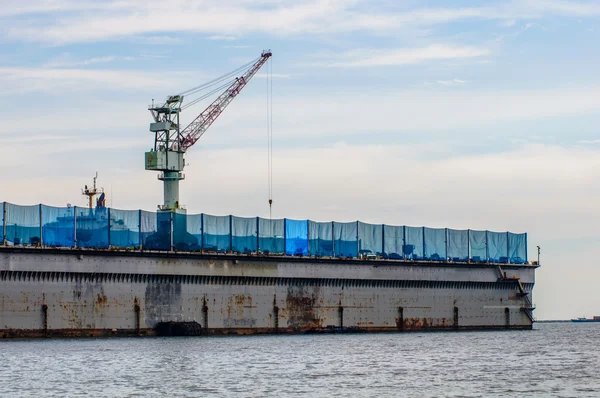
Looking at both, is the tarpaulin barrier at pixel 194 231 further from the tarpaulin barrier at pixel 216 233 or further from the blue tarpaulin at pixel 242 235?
the tarpaulin barrier at pixel 216 233

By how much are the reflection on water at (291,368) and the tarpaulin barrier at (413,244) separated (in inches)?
1296

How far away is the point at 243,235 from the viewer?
396 ft

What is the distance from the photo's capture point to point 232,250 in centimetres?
11925

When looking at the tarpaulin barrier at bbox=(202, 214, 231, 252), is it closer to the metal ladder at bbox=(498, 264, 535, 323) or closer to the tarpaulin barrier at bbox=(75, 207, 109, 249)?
the tarpaulin barrier at bbox=(75, 207, 109, 249)

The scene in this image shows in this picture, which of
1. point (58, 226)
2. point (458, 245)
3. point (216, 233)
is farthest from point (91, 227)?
point (458, 245)

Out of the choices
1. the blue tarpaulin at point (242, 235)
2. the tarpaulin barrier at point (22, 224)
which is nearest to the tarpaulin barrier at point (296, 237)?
the blue tarpaulin at point (242, 235)

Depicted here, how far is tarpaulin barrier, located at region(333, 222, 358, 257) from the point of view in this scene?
12955 centimetres

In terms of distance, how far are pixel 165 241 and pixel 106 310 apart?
10.1 metres

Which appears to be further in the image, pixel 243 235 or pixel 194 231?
pixel 243 235

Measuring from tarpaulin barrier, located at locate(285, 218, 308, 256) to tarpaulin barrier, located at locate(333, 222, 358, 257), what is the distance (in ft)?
13.8

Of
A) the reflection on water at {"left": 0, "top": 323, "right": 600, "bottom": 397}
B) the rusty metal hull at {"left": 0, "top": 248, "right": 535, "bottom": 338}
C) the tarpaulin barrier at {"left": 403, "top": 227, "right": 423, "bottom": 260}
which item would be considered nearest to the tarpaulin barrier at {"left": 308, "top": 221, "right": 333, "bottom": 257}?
the rusty metal hull at {"left": 0, "top": 248, "right": 535, "bottom": 338}

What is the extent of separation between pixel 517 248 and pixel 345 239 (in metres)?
30.3

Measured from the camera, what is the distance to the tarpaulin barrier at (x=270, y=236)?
402ft

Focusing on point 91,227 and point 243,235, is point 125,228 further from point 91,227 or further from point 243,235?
point 243,235
